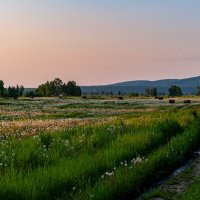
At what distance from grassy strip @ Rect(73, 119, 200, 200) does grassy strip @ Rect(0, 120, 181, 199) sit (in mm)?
479

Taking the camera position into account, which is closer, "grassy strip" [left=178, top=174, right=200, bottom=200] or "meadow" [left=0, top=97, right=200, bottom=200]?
"meadow" [left=0, top=97, right=200, bottom=200]

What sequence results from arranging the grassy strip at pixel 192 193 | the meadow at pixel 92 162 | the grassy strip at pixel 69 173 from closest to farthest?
1. the grassy strip at pixel 69 173
2. the meadow at pixel 92 162
3. the grassy strip at pixel 192 193

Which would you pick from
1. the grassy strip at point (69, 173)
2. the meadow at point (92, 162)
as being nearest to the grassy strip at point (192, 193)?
the meadow at point (92, 162)

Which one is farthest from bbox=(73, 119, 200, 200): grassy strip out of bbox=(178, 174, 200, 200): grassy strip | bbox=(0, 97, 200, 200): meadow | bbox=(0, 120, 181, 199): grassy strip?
bbox=(178, 174, 200, 200): grassy strip

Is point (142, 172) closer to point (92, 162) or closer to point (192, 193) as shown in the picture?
point (92, 162)

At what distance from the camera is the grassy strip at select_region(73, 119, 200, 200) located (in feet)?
37.6

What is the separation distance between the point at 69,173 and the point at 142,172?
283 cm

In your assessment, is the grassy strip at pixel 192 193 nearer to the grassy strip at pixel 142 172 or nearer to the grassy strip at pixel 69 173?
the grassy strip at pixel 142 172

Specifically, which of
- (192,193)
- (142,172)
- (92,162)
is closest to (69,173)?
(92,162)

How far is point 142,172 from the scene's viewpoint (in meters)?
14.1

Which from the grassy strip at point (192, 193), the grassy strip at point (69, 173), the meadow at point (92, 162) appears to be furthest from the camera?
the grassy strip at point (192, 193)

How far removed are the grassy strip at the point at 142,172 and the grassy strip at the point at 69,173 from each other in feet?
1.57

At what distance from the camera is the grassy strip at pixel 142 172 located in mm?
11445

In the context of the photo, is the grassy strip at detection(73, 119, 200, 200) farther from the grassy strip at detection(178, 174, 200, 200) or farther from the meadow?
the grassy strip at detection(178, 174, 200, 200)
